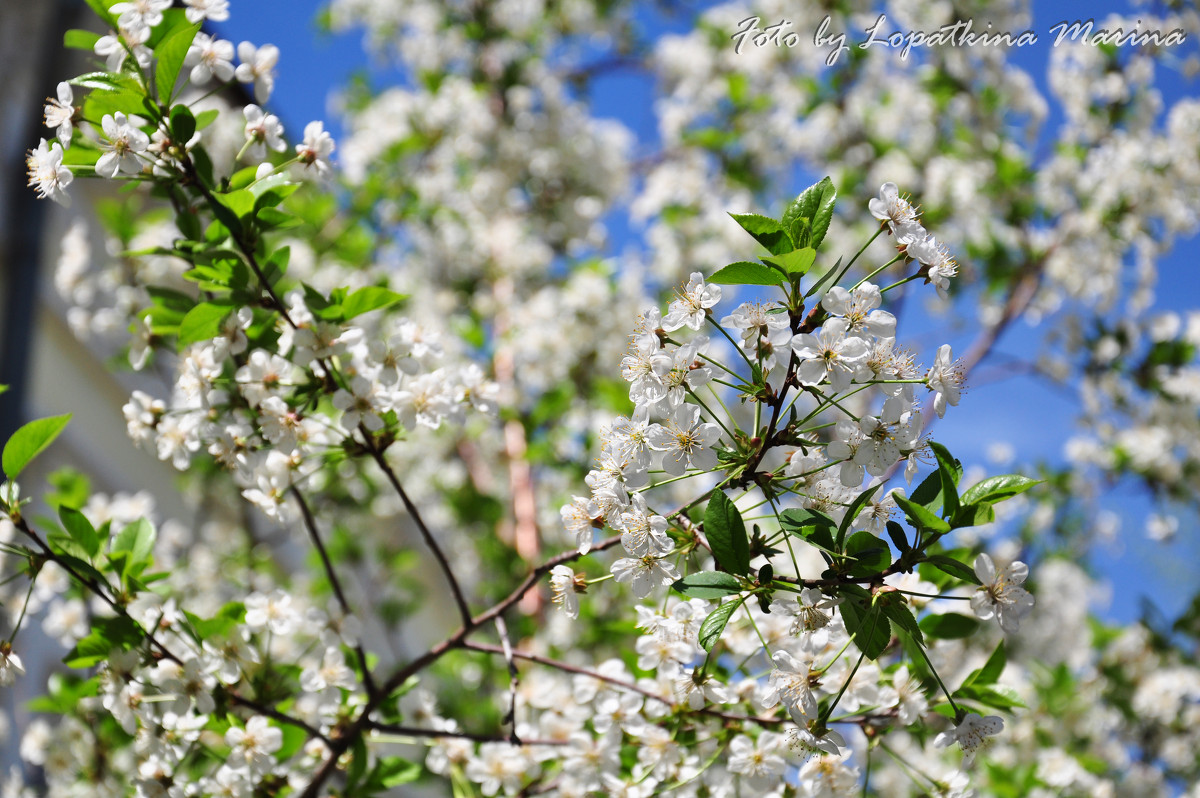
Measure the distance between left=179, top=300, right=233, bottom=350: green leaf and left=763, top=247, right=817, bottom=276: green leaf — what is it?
2.85 feet

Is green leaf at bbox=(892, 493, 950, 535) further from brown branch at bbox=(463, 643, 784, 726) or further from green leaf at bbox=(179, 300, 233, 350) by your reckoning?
green leaf at bbox=(179, 300, 233, 350)

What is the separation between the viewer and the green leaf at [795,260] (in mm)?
965

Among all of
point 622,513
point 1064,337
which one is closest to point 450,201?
point 1064,337

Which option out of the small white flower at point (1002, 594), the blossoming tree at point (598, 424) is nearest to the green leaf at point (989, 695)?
the blossoming tree at point (598, 424)

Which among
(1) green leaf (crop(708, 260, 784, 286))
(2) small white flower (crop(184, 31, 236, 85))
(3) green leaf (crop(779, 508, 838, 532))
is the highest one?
(2) small white flower (crop(184, 31, 236, 85))

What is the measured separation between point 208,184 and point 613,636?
6.49ft

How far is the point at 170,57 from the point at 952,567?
4.25 ft

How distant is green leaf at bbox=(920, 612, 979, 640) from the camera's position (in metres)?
1.41

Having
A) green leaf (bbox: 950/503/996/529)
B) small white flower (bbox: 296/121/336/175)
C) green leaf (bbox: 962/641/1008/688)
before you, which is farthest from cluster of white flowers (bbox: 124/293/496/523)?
green leaf (bbox: 962/641/1008/688)

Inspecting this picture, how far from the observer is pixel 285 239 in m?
4.08

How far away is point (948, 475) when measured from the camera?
1004mm

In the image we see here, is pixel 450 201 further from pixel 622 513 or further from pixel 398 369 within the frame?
pixel 622 513

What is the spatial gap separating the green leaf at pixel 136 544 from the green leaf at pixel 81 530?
4 centimetres

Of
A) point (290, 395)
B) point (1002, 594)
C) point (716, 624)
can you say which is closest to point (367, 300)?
point (290, 395)
